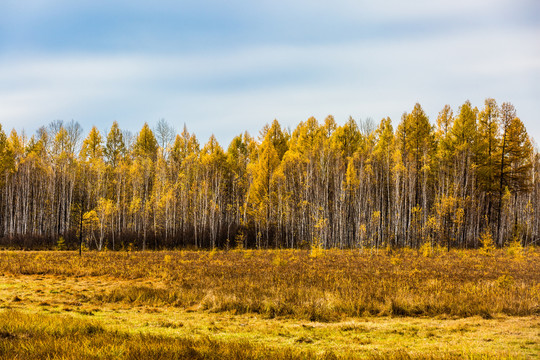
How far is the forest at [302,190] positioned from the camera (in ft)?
122

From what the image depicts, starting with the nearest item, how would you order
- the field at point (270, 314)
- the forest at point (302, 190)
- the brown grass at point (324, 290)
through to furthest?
the field at point (270, 314) → the brown grass at point (324, 290) → the forest at point (302, 190)

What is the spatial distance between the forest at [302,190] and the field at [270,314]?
1590 cm

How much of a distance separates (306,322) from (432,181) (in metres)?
34.2

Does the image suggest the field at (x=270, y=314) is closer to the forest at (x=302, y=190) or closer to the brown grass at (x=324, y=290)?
the brown grass at (x=324, y=290)

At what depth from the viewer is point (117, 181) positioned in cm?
4784

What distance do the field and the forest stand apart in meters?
15.9

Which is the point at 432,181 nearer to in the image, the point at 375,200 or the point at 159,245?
the point at 375,200

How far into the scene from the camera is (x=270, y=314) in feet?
37.4

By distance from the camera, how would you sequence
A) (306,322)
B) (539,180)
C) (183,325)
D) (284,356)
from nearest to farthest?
1. (284,356)
2. (183,325)
3. (306,322)
4. (539,180)

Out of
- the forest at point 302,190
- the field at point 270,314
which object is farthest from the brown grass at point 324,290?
the forest at point 302,190

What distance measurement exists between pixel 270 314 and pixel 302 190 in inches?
1240

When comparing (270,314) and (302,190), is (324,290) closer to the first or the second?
(270,314)

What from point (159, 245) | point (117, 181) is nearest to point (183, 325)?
point (159, 245)

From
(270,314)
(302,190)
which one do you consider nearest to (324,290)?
(270,314)
